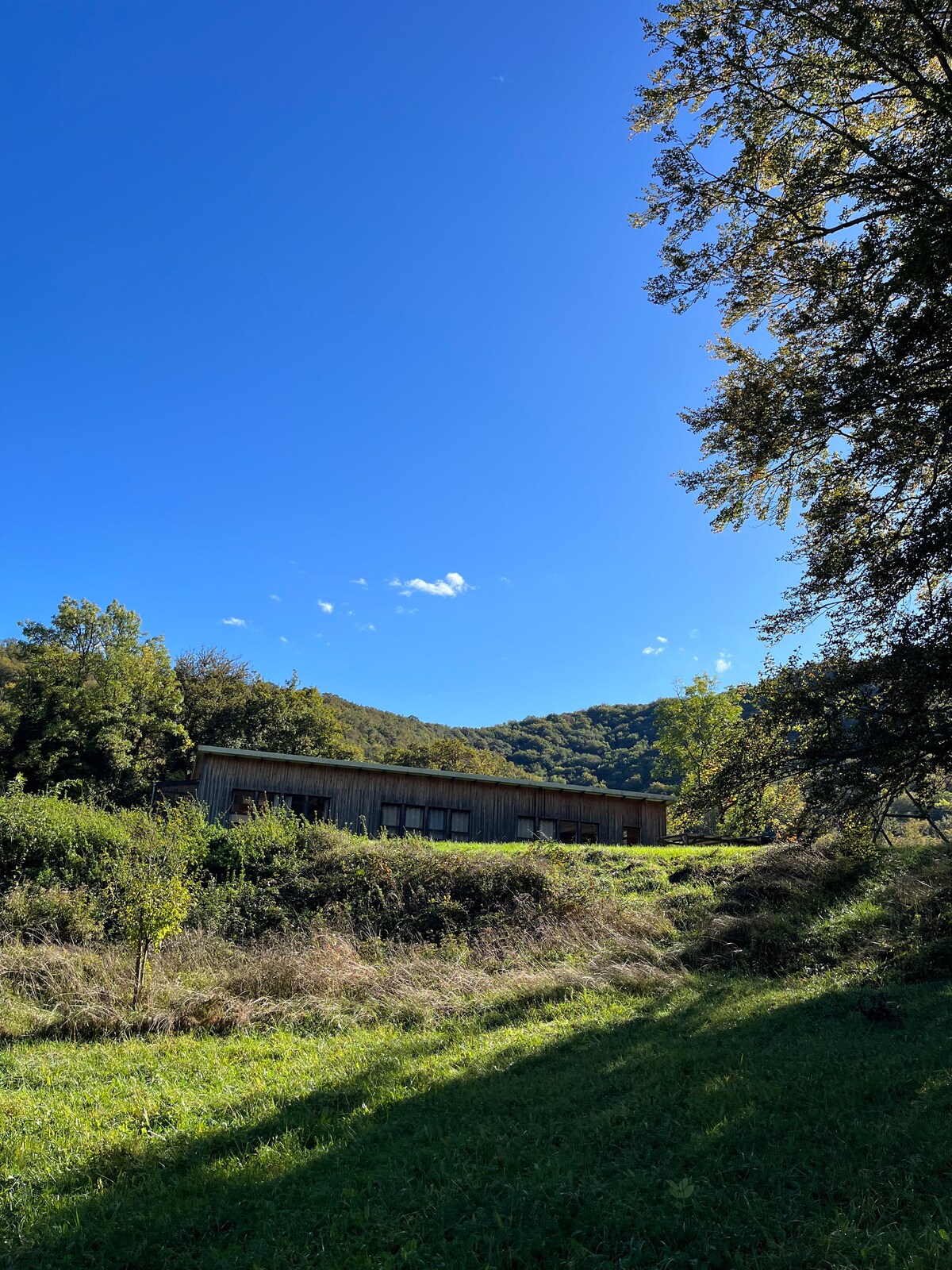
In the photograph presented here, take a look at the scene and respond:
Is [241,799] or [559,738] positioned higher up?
[559,738]

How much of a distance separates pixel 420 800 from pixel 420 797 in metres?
0.12

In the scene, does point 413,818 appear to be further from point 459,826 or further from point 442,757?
point 442,757

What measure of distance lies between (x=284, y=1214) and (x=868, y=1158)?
3.70m

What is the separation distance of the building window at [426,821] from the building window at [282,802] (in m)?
2.37

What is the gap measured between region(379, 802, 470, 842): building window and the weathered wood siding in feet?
0.64

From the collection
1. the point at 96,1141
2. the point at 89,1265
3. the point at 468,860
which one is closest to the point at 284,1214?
the point at 89,1265

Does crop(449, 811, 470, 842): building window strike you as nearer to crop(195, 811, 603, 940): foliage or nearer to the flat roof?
the flat roof

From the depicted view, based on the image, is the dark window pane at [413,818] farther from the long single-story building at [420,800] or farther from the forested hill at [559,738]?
the forested hill at [559,738]

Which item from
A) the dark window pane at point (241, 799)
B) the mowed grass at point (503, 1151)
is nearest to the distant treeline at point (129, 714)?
the dark window pane at point (241, 799)

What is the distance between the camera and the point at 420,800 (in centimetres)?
2741

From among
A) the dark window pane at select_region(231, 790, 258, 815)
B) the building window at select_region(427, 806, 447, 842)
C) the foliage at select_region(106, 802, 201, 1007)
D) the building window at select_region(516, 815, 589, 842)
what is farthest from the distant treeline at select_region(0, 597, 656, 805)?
the building window at select_region(516, 815, 589, 842)

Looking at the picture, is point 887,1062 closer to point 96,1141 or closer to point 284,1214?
point 284,1214

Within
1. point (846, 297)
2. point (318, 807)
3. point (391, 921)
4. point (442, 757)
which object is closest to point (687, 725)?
point (442, 757)

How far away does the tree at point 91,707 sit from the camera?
3641 cm
